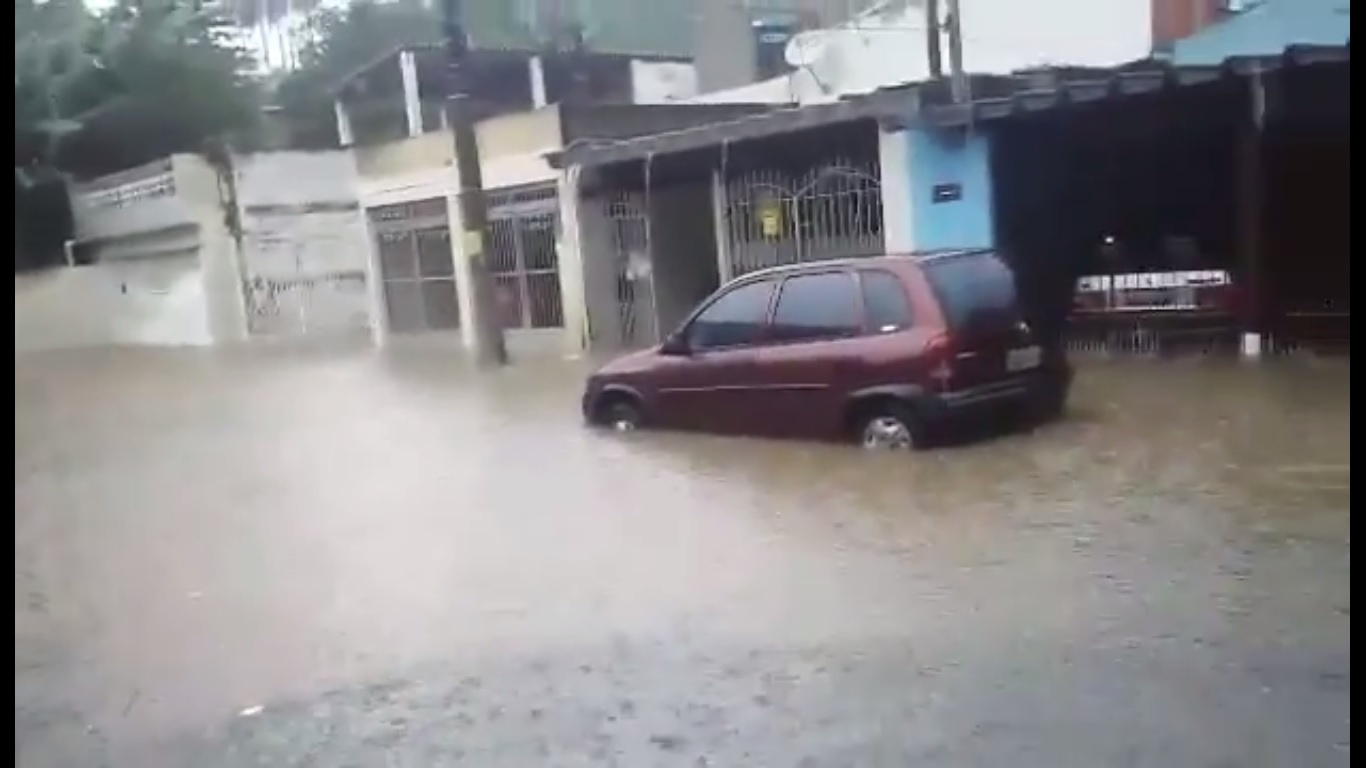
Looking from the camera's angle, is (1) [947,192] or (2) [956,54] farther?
(2) [956,54]

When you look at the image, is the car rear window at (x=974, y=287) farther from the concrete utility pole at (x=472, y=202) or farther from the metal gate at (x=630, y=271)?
the concrete utility pole at (x=472, y=202)

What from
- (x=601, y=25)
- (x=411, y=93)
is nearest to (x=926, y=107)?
(x=601, y=25)

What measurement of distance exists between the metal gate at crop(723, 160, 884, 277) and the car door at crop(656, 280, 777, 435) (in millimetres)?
141

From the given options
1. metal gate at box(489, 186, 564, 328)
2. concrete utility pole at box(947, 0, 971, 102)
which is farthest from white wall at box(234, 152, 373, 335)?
concrete utility pole at box(947, 0, 971, 102)

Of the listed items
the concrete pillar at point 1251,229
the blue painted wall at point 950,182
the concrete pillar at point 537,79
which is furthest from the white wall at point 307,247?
the concrete pillar at point 1251,229

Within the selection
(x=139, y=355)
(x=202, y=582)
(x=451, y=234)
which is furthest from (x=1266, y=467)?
(x=139, y=355)

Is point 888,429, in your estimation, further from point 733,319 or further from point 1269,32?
point 1269,32

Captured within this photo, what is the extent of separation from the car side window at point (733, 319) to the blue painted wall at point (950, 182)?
468 mm

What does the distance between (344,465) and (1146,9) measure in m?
2.96

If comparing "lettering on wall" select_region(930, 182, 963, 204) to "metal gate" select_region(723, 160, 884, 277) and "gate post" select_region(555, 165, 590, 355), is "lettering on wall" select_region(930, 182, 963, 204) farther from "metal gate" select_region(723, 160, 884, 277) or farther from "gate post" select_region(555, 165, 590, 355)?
"gate post" select_region(555, 165, 590, 355)

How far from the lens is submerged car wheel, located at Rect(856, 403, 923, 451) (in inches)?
153

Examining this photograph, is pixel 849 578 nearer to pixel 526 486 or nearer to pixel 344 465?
pixel 526 486

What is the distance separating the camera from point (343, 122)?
3.51m

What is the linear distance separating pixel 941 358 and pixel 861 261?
0.40m
